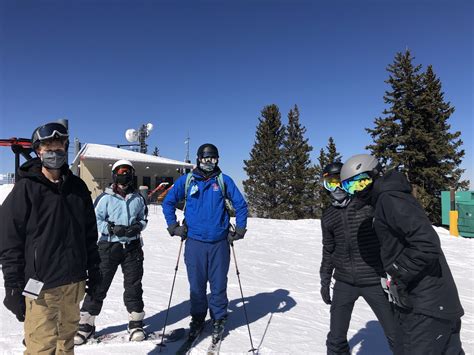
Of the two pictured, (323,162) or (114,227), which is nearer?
(114,227)

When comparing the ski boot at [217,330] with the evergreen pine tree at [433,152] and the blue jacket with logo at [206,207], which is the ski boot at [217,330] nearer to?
the blue jacket with logo at [206,207]

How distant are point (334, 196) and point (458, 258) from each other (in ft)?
31.8

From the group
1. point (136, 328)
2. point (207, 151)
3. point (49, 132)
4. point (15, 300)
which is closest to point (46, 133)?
point (49, 132)

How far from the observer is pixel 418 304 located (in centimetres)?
229

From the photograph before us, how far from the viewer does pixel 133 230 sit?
13.3 ft

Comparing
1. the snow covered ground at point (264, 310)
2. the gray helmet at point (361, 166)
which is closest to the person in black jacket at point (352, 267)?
the gray helmet at point (361, 166)

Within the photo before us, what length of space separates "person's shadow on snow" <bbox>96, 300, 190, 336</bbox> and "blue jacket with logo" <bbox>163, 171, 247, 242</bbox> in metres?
1.37

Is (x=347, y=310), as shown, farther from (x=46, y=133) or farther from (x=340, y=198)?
(x=46, y=133)

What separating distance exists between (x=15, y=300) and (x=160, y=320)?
2664 millimetres

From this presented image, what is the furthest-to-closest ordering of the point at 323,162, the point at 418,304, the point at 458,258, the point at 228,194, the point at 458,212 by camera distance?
the point at 323,162
the point at 458,212
the point at 458,258
the point at 228,194
the point at 418,304

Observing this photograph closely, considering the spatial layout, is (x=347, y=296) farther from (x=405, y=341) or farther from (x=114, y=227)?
(x=114, y=227)

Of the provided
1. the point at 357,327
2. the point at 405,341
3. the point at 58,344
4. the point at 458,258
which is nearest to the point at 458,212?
the point at 458,258

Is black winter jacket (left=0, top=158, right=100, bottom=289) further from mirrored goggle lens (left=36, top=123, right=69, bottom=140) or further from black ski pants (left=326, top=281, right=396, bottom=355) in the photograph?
black ski pants (left=326, top=281, right=396, bottom=355)

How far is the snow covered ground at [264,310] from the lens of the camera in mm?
3955
